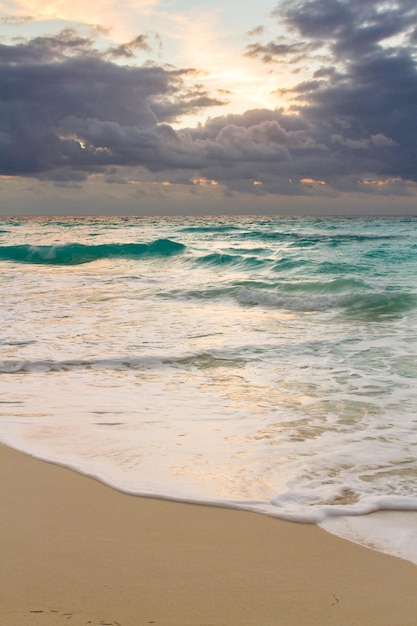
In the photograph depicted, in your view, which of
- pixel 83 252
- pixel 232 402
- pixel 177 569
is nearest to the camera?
pixel 177 569

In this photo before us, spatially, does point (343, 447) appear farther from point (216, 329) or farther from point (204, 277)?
point (204, 277)

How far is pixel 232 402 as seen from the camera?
193 inches

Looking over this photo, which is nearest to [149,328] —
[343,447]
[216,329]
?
[216,329]

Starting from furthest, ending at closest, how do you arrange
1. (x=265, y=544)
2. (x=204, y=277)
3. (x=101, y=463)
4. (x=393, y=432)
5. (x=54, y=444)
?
(x=204, y=277) < (x=393, y=432) < (x=54, y=444) < (x=101, y=463) < (x=265, y=544)

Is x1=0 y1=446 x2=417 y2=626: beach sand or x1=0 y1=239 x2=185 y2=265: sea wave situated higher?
A: x1=0 y1=239 x2=185 y2=265: sea wave

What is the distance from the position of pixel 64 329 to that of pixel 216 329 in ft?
7.56

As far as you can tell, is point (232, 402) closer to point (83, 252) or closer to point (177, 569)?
point (177, 569)

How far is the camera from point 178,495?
2984 millimetres

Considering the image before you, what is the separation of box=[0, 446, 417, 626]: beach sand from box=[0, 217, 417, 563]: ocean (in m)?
0.21

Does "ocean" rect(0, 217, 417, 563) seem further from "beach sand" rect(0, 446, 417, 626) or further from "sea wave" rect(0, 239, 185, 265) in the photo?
"sea wave" rect(0, 239, 185, 265)

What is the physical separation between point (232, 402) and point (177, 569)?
2.69 metres

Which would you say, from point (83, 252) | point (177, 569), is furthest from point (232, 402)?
point (83, 252)

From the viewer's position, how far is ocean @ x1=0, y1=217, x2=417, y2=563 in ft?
10.2

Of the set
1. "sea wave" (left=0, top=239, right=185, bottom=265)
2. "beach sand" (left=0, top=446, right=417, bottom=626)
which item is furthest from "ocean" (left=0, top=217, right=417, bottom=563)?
"sea wave" (left=0, top=239, right=185, bottom=265)
